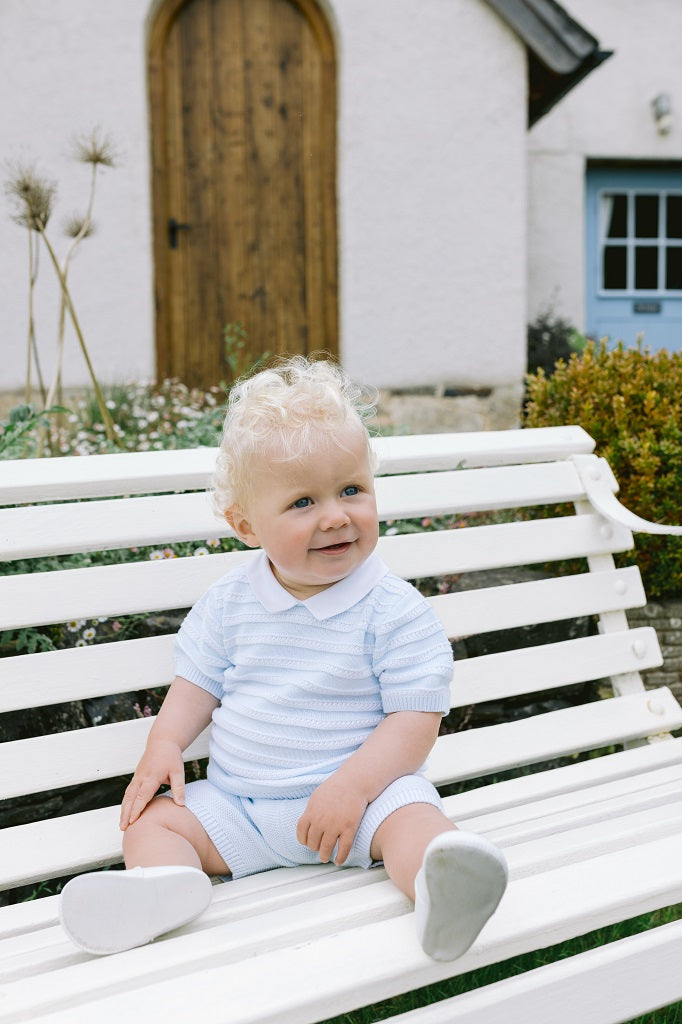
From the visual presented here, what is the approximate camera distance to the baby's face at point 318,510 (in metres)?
1.47

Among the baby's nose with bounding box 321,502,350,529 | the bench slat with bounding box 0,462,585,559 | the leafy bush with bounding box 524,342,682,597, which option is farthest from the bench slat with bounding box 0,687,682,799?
the leafy bush with bounding box 524,342,682,597

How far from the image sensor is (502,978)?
1910 mm

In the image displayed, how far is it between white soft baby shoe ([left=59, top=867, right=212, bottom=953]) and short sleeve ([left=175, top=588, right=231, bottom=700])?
1.41ft

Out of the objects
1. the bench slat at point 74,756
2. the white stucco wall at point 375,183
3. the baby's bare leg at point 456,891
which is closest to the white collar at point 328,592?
Result: the bench slat at point 74,756

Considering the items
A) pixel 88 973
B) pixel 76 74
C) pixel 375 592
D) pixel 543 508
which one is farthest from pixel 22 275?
pixel 88 973

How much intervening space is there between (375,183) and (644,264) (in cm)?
311

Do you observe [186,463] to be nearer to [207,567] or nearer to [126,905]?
[207,567]

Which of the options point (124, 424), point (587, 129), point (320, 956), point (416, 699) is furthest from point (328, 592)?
point (587, 129)

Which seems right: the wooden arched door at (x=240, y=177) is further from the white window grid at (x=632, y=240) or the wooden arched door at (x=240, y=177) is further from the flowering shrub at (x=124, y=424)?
the white window grid at (x=632, y=240)

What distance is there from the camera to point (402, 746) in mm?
1473

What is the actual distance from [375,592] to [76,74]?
5.07m

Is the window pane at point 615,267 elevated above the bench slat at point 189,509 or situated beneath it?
elevated above

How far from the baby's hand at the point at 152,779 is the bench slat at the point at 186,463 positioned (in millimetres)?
552

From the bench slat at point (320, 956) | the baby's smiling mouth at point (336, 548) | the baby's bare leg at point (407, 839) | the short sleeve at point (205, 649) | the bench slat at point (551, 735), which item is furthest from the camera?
the bench slat at point (551, 735)
